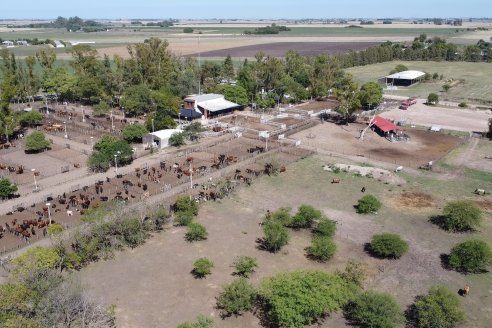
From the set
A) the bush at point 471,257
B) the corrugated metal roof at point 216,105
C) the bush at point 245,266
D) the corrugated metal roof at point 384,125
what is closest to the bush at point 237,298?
the bush at point 245,266

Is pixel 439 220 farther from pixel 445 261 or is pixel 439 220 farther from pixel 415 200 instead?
pixel 445 261

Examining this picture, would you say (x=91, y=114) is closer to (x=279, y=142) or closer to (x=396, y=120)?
(x=279, y=142)

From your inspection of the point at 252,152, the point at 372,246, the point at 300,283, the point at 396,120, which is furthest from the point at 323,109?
the point at 300,283

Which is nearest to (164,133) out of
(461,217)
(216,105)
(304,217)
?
(216,105)

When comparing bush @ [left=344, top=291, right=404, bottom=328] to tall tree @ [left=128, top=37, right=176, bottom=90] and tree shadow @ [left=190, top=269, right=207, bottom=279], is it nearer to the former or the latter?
tree shadow @ [left=190, top=269, right=207, bottom=279]

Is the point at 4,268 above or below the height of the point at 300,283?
below
